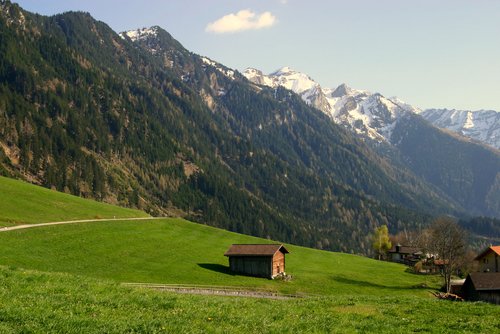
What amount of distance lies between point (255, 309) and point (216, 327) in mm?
9539

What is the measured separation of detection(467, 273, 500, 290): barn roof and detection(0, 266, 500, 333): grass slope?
4149 cm

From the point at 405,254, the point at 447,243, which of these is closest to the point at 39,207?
the point at 447,243

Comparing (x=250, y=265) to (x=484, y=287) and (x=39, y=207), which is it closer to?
(x=484, y=287)

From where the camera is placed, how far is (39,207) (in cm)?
10575

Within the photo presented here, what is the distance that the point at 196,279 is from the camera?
261 ft

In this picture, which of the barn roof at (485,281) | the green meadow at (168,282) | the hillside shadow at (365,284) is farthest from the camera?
the hillside shadow at (365,284)

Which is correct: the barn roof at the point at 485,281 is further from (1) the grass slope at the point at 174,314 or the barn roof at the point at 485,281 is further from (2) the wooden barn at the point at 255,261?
(1) the grass slope at the point at 174,314

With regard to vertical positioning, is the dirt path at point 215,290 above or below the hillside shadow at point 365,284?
above

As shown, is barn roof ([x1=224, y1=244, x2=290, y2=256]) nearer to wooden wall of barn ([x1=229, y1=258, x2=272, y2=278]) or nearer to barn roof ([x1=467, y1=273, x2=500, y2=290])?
wooden wall of barn ([x1=229, y1=258, x2=272, y2=278])

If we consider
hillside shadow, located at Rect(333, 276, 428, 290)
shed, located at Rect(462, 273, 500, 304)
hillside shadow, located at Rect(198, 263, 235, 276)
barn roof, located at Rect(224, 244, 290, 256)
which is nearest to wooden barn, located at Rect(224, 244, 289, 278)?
barn roof, located at Rect(224, 244, 290, 256)

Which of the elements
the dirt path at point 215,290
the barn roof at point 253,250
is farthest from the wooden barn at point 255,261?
the dirt path at point 215,290

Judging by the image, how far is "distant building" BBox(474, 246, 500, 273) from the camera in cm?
11962

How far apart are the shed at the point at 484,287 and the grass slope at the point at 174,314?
41.5 metres

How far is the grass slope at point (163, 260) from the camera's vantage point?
73562 mm
